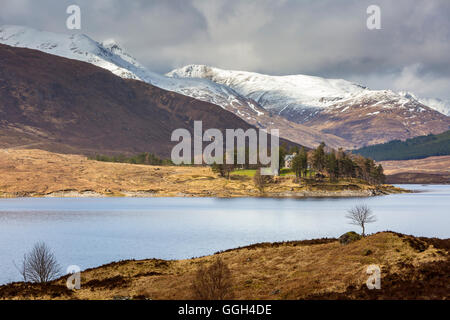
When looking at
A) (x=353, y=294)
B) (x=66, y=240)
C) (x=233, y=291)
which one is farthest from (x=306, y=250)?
(x=66, y=240)

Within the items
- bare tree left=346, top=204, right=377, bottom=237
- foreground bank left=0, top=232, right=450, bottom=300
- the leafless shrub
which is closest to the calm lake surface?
bare tree left=346, top=204, right=377, bottom=237

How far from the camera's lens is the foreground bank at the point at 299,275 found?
29.6 metres

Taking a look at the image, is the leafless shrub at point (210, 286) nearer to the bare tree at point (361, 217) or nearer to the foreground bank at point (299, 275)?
the foreground bank at point (299, 275)

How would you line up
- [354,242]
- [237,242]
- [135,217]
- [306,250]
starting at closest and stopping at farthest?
1. [354,242]
2. [306,250]
3. [237,242]
4. [135,217]

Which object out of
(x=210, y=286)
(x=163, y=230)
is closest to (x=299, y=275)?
(x=210, y=286)

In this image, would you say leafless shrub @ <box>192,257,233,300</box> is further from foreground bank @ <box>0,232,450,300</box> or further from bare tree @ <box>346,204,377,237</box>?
bare tree @ <box>346,204,377,237</box>

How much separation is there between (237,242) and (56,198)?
143 metres

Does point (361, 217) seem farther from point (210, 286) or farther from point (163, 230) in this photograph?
point (163, 230)

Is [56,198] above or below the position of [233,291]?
above

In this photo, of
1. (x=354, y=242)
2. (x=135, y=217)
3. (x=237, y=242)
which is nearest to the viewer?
(x=354, y=242)

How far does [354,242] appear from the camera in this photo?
4366 cm

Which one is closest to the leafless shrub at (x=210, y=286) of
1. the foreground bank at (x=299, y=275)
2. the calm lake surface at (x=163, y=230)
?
the foreground bank at (x=299, y=275)

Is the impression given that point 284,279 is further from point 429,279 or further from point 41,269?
point 41,269

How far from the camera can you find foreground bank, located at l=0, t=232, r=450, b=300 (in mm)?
29622
